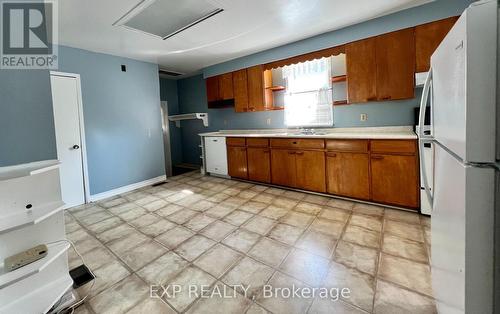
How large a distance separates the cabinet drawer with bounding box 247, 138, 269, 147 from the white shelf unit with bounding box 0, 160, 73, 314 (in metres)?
3.02

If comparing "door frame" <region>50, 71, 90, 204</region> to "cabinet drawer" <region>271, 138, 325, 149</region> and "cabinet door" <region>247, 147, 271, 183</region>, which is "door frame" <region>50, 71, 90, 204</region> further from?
"cabinet drawer" <region>271, 138, 325, 149</region>

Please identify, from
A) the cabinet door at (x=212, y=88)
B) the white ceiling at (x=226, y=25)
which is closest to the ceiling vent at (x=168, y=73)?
the cabinet door at (x=212, y=88)

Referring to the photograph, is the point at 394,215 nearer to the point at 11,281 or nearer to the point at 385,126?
the point at 385,126

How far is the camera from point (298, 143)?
3639 mm

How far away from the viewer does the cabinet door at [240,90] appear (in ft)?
15.4

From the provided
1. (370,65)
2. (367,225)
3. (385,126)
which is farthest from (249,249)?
(370,65)

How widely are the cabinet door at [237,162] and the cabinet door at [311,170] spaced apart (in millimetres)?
1202

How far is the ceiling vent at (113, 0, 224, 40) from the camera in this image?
8.32 feet

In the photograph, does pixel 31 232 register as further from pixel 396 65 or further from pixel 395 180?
pixel 396 65

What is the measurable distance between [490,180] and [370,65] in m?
3.07

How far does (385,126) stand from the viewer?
3326 mm

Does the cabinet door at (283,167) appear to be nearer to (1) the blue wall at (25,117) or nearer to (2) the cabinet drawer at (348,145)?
(2) the cabinet drawer at (348,145)

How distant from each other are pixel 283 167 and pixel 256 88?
1.75 metres
